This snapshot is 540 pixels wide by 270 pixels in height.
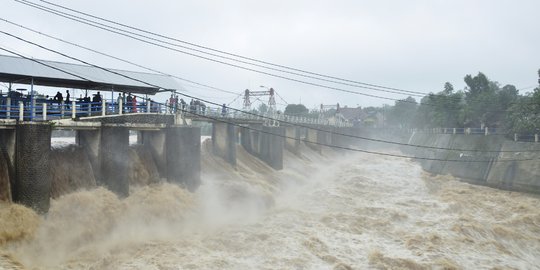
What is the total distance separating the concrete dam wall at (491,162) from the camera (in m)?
31.2

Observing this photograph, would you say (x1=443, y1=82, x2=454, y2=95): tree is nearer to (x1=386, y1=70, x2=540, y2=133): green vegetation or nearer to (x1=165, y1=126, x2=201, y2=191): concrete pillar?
(x1=386, y1=70, x2=540, y2=133): green vegetation

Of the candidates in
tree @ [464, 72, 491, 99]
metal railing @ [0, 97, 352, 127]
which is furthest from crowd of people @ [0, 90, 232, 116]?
tree @ [464, 72, 491, 99]

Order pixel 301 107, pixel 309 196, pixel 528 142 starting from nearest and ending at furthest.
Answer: pixel 309 196
pixel 528 142
pixel 301 107

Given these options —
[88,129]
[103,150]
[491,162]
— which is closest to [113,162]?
[103,150]

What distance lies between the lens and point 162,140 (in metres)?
23.5

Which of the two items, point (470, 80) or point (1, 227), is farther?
point (470, 80)

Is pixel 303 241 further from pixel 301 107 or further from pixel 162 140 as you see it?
pixel 301 107

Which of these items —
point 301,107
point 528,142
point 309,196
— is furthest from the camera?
point 301,107

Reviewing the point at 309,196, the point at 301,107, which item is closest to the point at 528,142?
the point at 309,196

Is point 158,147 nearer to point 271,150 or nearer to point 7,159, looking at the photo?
point 7,159

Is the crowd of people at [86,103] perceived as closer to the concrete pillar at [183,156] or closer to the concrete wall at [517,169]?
the concrete pillar at [183,156]

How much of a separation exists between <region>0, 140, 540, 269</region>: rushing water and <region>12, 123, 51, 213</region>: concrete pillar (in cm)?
55

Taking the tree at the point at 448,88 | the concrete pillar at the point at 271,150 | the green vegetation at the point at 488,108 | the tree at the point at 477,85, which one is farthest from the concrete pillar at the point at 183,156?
the tree at the point at 448,88

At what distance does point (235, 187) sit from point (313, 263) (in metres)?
10.7
